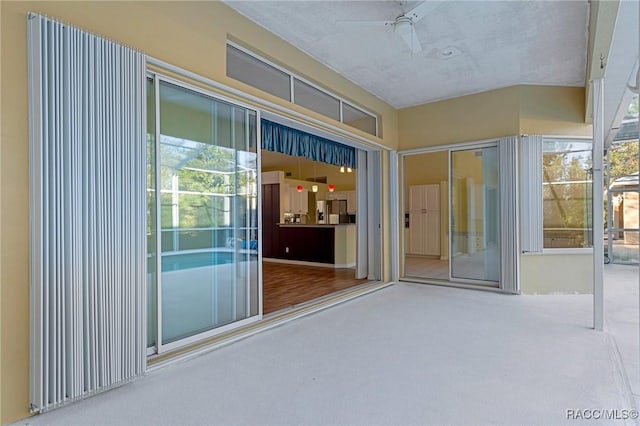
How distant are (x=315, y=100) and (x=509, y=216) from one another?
3336mm

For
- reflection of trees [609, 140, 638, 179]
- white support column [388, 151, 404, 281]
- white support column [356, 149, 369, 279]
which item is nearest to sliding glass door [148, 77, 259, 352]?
white support column [356, 149, 369, 279]

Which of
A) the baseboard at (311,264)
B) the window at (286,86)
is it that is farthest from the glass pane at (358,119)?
the baseboard at (311,264)

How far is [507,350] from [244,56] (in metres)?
3.68

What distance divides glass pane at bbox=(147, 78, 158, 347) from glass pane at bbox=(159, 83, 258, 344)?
3.6 inches

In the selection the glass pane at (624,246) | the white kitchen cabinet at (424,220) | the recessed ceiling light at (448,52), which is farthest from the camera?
the white kitchen cabinet at (424,220)

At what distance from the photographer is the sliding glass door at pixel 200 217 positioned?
9.27 feet

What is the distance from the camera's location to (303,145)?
5188mm

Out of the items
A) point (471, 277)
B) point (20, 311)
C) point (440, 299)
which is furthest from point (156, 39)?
point (471, 277)

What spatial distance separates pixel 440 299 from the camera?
493cm

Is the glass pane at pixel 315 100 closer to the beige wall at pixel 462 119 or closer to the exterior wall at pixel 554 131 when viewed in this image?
the beige wall at pixel 462 119

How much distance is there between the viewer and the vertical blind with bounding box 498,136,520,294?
206 inches

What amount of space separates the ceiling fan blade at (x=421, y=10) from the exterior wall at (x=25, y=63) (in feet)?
5.23

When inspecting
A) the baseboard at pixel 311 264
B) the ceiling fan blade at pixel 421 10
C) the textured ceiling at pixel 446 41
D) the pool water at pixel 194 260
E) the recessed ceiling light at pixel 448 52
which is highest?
the textured ceiling at pixel 446 41

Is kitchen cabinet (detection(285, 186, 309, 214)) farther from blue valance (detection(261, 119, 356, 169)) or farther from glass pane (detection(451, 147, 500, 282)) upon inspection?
glass pane (detection(451, 147, 500, 282))
